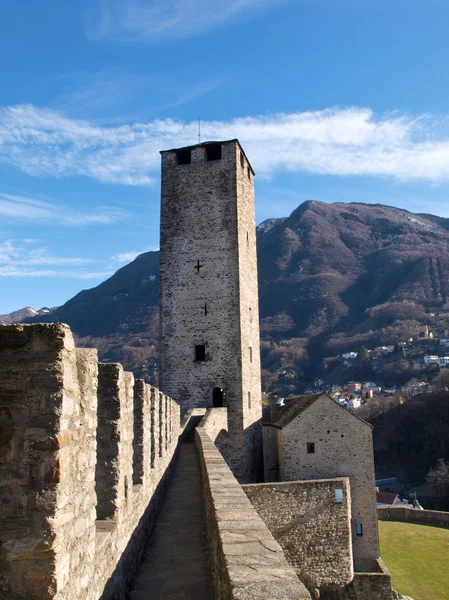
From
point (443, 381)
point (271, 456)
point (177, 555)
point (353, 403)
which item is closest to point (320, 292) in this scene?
point (353, 403)

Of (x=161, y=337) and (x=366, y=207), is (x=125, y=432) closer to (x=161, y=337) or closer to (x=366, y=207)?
(x=161, y=337)

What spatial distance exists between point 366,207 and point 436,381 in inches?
5076

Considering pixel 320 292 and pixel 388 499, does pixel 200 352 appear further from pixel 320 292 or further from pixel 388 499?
pixel 320 292

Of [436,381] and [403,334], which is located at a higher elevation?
[403,334]

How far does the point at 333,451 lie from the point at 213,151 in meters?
13.5

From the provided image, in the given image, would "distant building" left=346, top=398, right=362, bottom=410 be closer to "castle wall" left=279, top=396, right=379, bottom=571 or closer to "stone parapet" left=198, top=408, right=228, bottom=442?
"stone parapet" left=198, top=408, right=228, bottom=442

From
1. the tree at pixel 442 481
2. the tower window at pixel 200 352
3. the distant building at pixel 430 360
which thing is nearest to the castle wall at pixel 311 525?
the tower window at pixel 200 352

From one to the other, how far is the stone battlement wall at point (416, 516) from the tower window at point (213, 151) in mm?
24983

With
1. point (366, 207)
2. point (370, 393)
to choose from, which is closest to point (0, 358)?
point (370, 393)

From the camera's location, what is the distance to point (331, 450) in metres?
20.0

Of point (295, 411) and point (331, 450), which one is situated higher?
point (295, 411)

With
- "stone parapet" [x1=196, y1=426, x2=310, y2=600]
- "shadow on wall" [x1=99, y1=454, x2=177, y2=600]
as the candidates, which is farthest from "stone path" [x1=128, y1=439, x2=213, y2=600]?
"stone parapet" [x1=196, y1=426, x2=310, y2=600]

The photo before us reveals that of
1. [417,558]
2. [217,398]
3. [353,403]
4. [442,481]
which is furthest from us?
[353,403]

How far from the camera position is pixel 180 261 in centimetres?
2392
